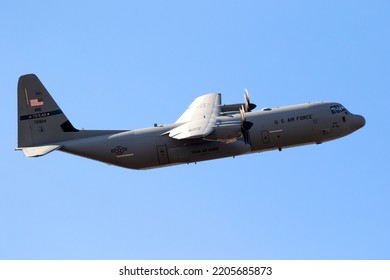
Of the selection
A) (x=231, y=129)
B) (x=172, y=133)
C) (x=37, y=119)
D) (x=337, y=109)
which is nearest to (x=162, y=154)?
(x=172, y=133)

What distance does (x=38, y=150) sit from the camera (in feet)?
138

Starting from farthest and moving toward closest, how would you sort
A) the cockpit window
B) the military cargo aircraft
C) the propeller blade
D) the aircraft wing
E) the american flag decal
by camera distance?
the propeller blade, the cockpit window, the american flag decal, the military cargo aircraft, the aircraft wing

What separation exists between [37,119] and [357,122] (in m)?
19.8

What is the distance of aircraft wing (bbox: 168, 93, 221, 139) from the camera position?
4069 centimetres

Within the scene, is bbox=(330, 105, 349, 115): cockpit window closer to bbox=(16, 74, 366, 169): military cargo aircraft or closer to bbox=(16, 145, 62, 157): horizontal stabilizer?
bbox=(16, 74, 366, 169): military cargo aircraft

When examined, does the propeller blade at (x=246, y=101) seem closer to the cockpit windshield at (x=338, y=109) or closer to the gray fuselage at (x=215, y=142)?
the gray fuselage at (x=215, y=142)

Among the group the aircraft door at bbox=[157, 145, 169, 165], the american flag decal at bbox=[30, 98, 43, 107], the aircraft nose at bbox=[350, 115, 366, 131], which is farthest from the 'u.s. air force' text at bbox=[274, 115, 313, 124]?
the american flag decal at bbox=[30, 98, 43, 107]

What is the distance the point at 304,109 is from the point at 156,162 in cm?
968

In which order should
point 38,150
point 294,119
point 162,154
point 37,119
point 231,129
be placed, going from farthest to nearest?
point 37,119
point 294,119
point 162,154
point 38,150
point 231,129

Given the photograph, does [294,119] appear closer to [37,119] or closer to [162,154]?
[162,154]

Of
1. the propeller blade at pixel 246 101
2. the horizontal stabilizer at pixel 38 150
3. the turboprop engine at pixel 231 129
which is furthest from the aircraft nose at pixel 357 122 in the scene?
the horizontal stabilizer at pixel 38 150

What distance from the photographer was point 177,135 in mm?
41875

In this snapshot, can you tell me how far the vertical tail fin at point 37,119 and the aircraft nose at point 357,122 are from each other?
17.2m

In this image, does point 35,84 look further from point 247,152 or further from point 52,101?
point 247,152
